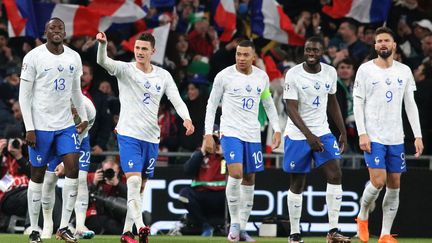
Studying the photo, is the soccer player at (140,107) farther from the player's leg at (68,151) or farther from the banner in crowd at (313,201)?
the banner in crowd at (313,201)

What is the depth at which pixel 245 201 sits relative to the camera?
1794 cm

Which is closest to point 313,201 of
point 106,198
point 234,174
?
point 106,198

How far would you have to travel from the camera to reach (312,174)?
21.3 metres

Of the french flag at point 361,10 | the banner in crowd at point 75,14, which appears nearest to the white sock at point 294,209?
the banner in crowd at point 75,14

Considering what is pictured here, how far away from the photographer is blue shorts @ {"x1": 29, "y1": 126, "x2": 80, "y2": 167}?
15789mm

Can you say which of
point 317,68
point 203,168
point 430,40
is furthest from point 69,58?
point 430,40

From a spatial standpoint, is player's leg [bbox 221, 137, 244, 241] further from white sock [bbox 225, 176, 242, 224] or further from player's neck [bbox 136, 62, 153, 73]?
player's neck [bbox 136, 62, 153, 73]

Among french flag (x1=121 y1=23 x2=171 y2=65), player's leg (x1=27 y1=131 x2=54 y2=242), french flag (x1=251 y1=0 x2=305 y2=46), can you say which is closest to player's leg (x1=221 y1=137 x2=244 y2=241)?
player's leg (x1=27 y1=131 x2=54 y2=242)

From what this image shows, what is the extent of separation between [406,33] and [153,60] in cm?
501

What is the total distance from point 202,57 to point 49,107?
7.69 meters

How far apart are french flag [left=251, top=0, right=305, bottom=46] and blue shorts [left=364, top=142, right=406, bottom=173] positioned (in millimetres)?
6963

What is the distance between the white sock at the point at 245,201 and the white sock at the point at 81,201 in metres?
2.26

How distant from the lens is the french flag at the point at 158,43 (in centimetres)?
2269

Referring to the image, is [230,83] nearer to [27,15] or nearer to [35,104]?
[35,104]
